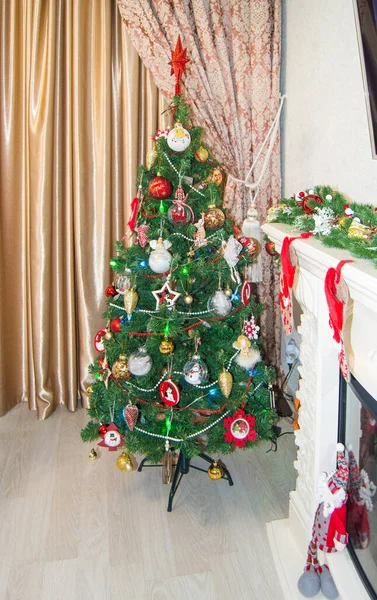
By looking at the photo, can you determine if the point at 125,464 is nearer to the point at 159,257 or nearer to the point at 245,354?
the point at 245,354

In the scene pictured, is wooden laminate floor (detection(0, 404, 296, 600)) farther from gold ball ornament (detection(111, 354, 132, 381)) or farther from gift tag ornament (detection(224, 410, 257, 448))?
gold ball ornament (detection(111, 354, 132, 381))

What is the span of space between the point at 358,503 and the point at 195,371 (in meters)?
0.74

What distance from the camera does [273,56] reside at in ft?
8.61

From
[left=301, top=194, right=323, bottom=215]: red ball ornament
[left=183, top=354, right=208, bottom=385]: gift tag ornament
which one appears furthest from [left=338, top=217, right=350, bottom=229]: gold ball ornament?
[left=183, top=354, right=208, bottom=385]: gift tag ornament

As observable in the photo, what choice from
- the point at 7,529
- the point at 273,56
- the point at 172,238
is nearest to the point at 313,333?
the point at 172,238

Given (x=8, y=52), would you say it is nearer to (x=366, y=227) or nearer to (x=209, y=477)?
(x=366, y=227)

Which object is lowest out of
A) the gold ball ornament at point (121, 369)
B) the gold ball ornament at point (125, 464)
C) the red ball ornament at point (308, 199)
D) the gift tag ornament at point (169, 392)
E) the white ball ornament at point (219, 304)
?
the gold ball ornament at point (125, 464)

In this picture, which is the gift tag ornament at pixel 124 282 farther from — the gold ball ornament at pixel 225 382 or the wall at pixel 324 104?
the wall at pixel 324 104

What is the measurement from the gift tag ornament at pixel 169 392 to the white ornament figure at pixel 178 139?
90 centimetres

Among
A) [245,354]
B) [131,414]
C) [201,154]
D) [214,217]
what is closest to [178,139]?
[201,154]

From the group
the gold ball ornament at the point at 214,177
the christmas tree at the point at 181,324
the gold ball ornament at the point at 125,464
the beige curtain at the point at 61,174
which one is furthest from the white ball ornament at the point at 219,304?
→ the beige curtain at the point at 61,174

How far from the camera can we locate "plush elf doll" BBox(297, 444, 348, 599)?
158 cm

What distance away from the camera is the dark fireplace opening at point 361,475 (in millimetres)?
1463

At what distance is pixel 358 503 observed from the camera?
1587 mm
